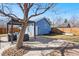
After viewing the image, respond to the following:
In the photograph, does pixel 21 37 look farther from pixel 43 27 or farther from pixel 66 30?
pixel 66 30

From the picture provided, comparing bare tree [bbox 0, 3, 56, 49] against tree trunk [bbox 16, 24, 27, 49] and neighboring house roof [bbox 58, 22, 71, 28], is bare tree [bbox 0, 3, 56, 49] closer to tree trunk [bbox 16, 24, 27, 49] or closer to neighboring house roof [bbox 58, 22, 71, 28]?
tree trunk [bbox 16, 24, 27, 49]

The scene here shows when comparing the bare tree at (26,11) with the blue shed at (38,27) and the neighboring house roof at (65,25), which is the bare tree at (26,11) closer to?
the blue shed at (38,27)

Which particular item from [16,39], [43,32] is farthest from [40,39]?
[16,39]

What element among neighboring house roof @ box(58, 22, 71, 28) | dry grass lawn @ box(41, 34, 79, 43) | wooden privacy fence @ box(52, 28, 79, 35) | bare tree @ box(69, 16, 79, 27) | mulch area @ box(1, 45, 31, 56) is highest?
bare tree @ box(69, 16, 79, 27)

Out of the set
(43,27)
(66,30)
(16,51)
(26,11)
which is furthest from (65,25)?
(16,51)

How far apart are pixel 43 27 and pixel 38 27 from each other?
0.05 m

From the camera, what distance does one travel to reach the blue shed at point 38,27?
2.61 m

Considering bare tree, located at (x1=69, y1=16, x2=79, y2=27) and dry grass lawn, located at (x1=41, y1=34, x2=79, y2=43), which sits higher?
bare tree, located at (x1=69, y1=16, x2=79, y2=27)

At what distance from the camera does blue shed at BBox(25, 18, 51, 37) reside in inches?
103

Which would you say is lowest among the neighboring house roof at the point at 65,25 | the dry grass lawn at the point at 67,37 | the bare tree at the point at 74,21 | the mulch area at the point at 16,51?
the mulch area at the point at 16,51

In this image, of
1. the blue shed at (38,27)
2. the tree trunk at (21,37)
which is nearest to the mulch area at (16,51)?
the tree trunk at (21,37)

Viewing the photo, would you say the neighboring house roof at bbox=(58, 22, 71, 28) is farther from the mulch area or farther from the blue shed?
the mulch area

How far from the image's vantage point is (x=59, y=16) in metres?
2.60

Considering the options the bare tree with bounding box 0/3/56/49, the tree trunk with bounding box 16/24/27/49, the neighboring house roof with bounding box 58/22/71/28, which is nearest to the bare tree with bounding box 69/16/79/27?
the neighboring house roof with bounding box 58/22/71/28
